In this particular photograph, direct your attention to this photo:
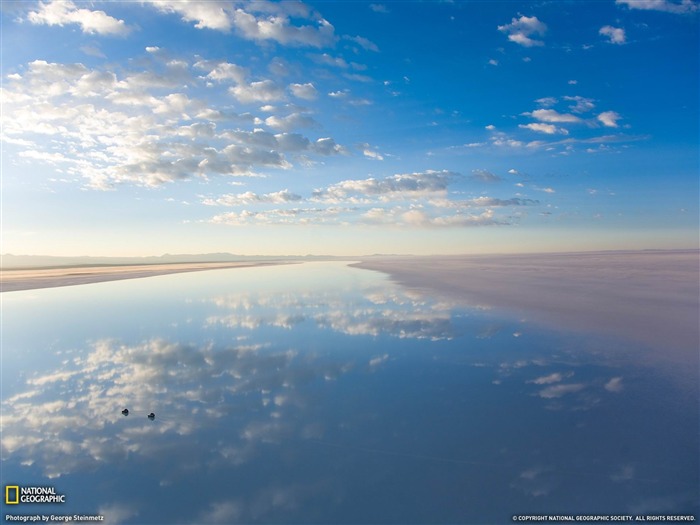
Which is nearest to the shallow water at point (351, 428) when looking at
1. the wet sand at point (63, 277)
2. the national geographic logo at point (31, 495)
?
the national geographic logo at point (31, 495)

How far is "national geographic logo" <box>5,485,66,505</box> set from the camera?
5352 millimetres

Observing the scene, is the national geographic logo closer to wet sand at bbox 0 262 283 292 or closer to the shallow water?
the shallow water

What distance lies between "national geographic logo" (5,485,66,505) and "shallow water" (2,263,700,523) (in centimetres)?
11

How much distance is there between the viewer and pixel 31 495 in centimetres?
546

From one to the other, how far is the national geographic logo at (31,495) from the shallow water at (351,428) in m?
0.11

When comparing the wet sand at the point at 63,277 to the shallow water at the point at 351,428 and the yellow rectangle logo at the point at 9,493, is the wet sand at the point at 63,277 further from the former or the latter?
the yellow rectangle logo at the point at 9,493

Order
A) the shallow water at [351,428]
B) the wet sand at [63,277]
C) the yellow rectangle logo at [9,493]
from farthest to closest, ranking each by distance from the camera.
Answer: the wet sand at [63,277], the yellow rectangle logo at [9,493], the shallow water at [351,428]

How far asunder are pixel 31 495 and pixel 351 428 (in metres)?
4.62

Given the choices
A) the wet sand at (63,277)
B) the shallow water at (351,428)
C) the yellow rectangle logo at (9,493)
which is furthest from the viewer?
the wet sand at (63,277)

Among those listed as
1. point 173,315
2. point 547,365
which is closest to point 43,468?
point 547,365

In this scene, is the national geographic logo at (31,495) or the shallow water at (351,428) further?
the national geographic logo at (31,495)

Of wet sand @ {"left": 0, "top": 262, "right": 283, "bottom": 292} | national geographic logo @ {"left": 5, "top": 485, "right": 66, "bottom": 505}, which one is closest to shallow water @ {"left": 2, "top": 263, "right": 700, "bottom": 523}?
national geographic logo @ {"left": 5, "top": 485, "right": 66, "bottom": 505}

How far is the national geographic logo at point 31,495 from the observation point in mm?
5352

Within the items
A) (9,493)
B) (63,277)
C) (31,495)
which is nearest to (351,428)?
(31,495)
